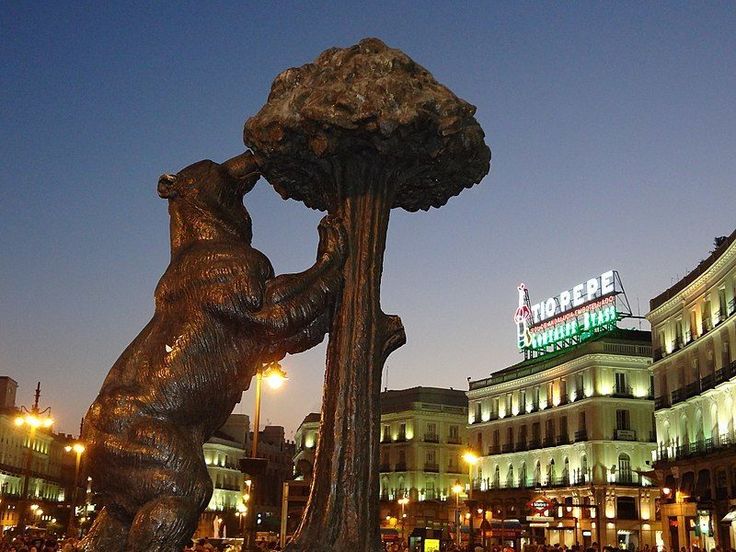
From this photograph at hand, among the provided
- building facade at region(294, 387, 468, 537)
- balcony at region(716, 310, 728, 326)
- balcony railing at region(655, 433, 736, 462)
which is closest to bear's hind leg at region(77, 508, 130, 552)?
balcony railing at region(655, 433, 736, 462)

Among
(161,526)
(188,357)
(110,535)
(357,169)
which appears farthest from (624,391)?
(161,526)

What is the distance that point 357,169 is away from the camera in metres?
5.73

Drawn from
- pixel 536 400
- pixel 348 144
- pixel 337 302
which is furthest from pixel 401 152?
pixel 536 400

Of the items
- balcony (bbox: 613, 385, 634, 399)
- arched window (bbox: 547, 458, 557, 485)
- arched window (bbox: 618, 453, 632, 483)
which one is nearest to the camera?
arched window (bbox: 618, 453, 632, 483)

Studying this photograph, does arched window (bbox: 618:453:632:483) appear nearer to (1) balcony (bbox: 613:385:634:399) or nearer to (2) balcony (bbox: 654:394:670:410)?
(1) balcony (bbox: 613:385:634:399)

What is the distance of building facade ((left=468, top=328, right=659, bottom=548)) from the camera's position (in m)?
47.2

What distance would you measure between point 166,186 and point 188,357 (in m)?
1.19

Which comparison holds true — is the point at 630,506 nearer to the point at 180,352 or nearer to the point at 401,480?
the point at 401,480

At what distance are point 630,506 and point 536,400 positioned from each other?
10.5m

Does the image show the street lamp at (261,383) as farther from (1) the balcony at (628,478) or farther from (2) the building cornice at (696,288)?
(1) the balcony at (628,478)

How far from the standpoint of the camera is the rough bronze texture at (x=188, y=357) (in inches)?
167

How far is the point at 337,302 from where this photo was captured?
542 centimetres

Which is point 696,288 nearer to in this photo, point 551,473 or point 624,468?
point 624,468

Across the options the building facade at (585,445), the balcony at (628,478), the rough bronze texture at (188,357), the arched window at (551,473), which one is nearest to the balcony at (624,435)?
the building facade at (585,445)
